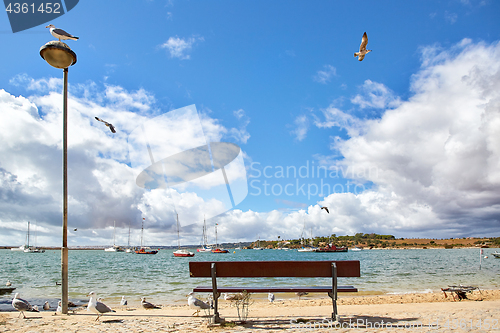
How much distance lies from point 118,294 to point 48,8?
40.6 feet

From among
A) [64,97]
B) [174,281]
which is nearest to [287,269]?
[64,97]

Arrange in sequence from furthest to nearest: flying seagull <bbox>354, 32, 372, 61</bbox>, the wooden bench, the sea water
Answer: the sea water, flying seagull <bbox>354, 32, 372, 61</bbox>, the wooden bench

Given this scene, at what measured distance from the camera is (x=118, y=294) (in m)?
14.2

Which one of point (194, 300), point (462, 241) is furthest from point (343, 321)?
point (462, 241)

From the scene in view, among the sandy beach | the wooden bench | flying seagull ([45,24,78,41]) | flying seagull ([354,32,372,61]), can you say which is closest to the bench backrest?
the wooden bench

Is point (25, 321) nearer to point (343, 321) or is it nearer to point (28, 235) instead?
point (343, 321)

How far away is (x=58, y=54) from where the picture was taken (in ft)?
20.6

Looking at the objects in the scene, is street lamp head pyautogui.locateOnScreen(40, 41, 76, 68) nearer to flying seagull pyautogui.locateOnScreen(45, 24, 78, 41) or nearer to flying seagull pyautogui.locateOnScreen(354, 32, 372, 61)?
flying seagull pyautogui.locateOnScreen(45, 24, 78, 41)

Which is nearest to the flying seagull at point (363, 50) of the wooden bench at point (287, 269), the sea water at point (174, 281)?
the wooden bench at point (287, 269)

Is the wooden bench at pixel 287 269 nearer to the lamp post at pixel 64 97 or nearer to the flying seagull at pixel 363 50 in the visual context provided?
the lamp post at pixel 64 97

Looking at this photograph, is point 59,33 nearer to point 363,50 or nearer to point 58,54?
point 58,54

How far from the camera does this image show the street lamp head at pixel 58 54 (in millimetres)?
6145

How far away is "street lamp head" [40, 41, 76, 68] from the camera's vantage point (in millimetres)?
6145

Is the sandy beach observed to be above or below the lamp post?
below
